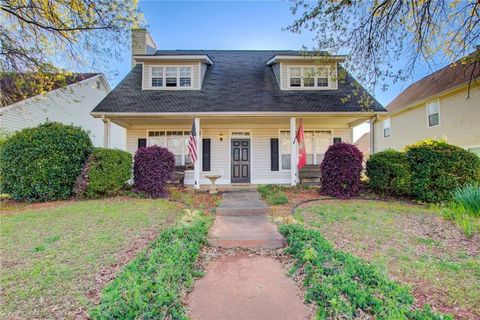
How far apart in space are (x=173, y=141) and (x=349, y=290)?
35.5 ft

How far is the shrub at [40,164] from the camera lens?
7.65 meters

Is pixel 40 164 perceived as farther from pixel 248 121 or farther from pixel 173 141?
pixel 248 121

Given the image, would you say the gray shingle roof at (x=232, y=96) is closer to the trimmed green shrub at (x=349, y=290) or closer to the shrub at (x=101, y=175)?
the shrub at (x=101, y=175)

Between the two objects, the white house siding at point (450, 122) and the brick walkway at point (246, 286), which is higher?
the white house siding at point (450, 122)

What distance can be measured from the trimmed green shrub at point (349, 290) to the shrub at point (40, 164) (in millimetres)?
7764

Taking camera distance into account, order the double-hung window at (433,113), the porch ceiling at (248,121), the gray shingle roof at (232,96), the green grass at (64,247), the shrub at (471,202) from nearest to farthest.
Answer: the green grass at (64,247) < the shrub at (471,202) < the gray shingle roof at (232,96) < the porch ceiling at (248,121) < the double-hung window at (433,113)

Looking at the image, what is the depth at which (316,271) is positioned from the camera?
3.18 meters

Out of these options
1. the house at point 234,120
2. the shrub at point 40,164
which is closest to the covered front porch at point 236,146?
the house at point 234,120

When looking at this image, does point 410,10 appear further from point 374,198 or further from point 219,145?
point 219,145

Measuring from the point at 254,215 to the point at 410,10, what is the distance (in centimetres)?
614

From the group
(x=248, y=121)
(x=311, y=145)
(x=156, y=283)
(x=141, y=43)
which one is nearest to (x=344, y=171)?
(x=311, y=145)

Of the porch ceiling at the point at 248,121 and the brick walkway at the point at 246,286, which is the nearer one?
the brick walkway at the point at 246,286

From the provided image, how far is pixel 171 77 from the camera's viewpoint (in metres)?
12.0

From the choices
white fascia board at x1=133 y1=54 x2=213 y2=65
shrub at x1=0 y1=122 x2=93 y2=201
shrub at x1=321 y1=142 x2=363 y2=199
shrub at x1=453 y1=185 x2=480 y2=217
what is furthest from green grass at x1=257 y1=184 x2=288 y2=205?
white fascia board at x1=133 y1=54 x2=213 y2=65
